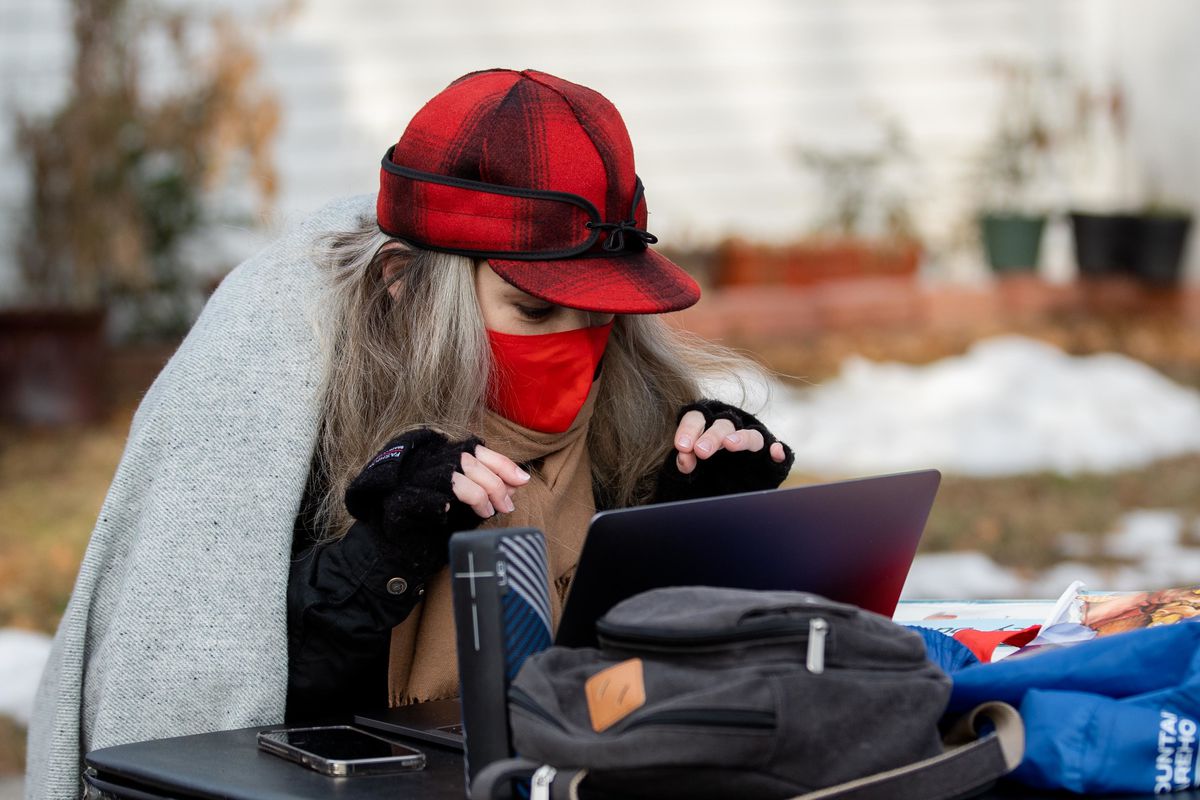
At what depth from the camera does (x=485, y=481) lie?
1430mm

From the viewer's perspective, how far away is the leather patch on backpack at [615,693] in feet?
3.60

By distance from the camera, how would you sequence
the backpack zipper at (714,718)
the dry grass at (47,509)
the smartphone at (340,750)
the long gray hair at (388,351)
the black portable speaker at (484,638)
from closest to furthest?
the backpack zipper at (714,718) < the black portable speaker at (484,638) < the smartphone at (340,750) < the long gray hair at (388,351) < the dry grass at (47,509)

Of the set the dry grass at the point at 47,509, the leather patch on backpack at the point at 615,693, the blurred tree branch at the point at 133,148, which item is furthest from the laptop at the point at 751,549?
the blurred tree branch at the point at 133,148

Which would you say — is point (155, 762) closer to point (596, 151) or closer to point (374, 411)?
point (374, 411)

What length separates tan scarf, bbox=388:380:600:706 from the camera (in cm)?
172

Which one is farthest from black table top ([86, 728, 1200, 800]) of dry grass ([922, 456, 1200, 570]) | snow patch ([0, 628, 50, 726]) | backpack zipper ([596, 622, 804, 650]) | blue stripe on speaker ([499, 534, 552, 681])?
dry grass ([922, 456, 1200, 570])

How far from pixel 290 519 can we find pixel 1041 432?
4982 mm

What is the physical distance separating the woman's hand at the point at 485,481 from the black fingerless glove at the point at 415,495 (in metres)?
0.01

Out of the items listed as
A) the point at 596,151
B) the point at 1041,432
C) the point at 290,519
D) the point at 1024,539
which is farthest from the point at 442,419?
the point at 1041,432

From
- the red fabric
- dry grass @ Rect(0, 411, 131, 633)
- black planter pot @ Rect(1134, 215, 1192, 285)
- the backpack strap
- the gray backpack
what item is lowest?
dry grass @ Rect(0, 411, 131, 633)

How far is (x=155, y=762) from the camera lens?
1348 millimetres

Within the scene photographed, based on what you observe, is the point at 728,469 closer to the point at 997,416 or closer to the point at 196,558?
the point at 196,558

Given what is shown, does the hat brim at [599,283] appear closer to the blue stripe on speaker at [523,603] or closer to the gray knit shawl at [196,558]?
the gray knit shawl at [196,558]

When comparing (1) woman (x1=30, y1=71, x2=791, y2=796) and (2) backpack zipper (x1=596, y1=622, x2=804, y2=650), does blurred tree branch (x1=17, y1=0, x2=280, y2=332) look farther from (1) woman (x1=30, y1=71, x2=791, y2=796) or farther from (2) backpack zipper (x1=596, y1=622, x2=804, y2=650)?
(2) backpack zipper (x1=596, y1=622, x2=804, y2=650)
